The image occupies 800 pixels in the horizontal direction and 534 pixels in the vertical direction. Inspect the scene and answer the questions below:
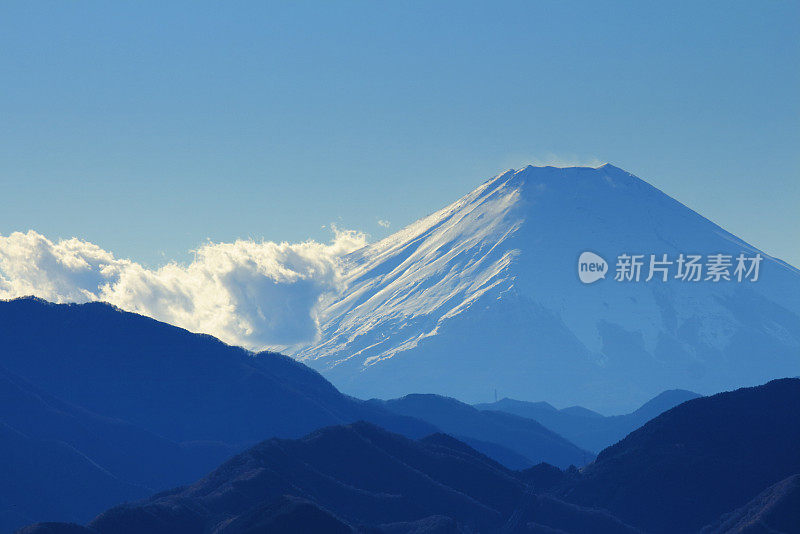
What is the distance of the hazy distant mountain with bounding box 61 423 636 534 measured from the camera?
70.1 m

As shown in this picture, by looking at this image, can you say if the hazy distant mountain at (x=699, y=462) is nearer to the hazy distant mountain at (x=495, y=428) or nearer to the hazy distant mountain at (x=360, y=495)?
the hazy distant mountain at (x=360, y=495)

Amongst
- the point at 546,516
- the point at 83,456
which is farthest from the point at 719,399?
the point at 83,456

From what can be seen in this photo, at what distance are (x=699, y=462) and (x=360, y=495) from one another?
24.0 metres

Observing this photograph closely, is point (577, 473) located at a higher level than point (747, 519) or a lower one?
higher

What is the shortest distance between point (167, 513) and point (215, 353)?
8008 centimetres

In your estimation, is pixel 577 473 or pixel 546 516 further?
pixel 577 473

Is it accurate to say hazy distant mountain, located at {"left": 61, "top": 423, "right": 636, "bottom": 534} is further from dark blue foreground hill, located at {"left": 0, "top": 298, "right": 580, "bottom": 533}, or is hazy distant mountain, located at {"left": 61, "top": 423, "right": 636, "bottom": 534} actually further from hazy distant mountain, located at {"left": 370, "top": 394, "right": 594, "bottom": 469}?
hazy distant mountain, located at {"left": 370, "top": 394, "right": 594, "bottom": 469}

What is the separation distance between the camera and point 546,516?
80.0 meters

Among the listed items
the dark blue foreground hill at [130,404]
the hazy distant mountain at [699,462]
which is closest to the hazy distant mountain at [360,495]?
the hazy distant mountain at [699,462]

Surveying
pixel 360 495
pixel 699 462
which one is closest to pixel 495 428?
pixel 699 462

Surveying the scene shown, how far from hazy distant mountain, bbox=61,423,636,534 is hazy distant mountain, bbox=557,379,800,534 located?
457cm

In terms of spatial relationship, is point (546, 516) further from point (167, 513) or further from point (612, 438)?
point (612, 438)

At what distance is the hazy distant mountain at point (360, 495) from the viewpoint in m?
70.1

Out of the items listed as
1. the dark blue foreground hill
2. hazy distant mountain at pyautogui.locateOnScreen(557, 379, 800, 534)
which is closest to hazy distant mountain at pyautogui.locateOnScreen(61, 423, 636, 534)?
hazy distant mountain at pyautogui.locateOnScreen(557, 379, 800, 534)
